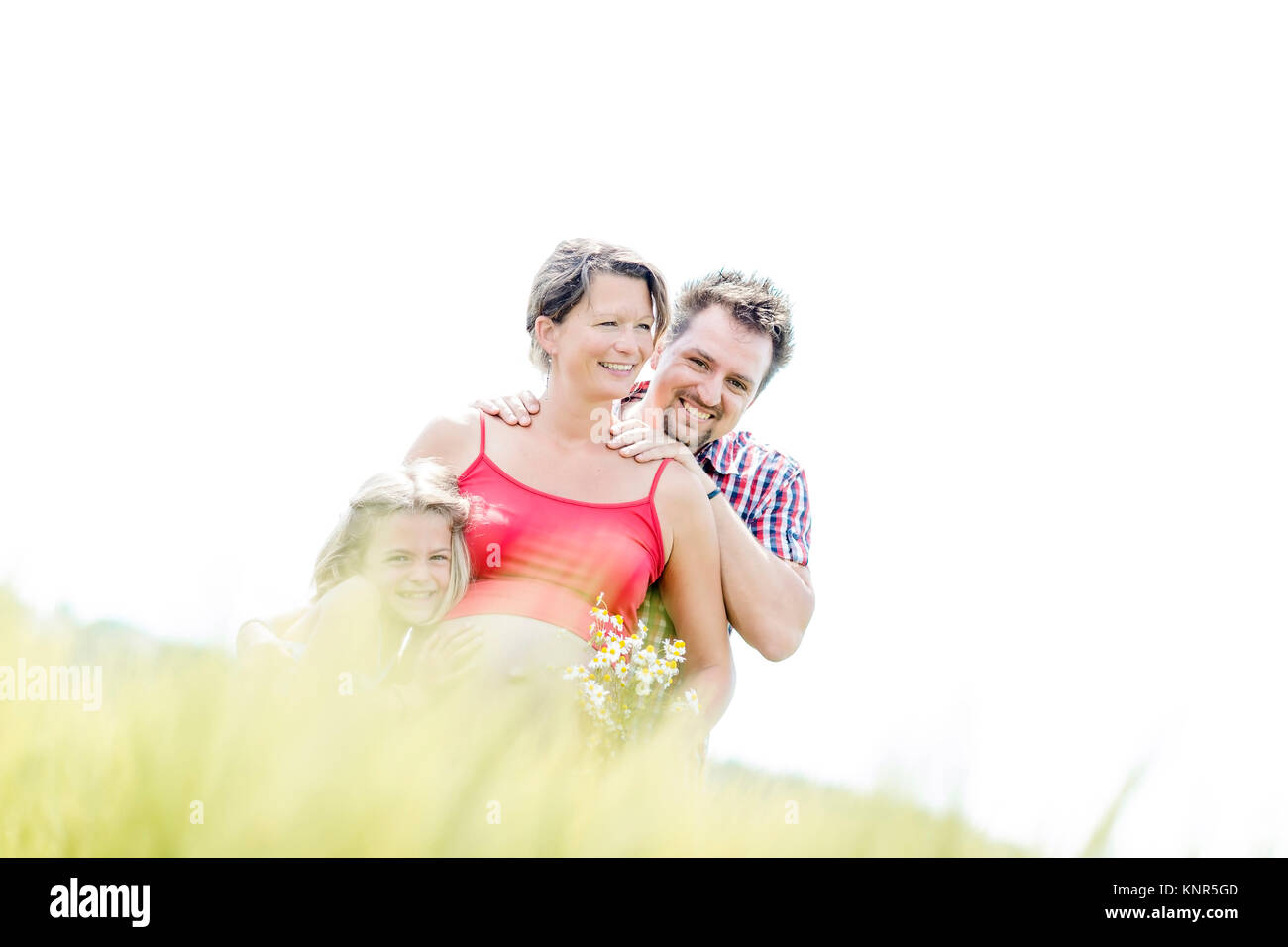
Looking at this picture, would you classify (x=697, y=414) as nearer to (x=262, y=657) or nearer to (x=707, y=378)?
(x=707, y=378)

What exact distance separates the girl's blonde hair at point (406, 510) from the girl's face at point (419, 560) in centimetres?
3

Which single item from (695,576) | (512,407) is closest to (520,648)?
(695,576)

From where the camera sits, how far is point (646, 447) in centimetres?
429

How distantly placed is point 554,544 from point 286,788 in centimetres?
309

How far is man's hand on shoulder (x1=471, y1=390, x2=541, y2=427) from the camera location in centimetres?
431

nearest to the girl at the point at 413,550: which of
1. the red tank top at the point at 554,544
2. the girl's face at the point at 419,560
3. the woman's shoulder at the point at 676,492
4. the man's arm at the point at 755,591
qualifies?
the girl's face at the point at 419,560

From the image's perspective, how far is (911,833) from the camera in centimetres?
91

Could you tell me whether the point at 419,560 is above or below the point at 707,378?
→ below

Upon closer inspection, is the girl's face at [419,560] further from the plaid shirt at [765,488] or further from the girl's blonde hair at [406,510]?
the plaid shirt at [765,488]

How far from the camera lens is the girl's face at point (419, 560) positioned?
3.38 metres
